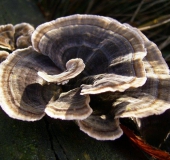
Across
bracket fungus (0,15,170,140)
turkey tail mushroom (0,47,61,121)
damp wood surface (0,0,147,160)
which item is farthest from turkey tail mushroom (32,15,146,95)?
damp wood surface (0,0,147,160)

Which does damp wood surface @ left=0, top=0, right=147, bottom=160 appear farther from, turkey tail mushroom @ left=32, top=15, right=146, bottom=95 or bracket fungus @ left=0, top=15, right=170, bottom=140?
turkey tail mushroom @ left=32, top=15, right=146, bottom=95

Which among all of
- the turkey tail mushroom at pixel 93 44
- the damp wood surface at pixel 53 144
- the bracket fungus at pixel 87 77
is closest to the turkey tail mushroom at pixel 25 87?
the bracket fungus at pixel 87 77

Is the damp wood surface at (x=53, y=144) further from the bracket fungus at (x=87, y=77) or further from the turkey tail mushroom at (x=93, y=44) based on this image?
the turkey tail mushroom at (x=93, y=44)

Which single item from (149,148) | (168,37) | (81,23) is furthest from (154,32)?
(149,148)

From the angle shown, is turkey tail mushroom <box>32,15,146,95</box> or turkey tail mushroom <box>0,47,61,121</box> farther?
turkey tail mushroom <box>32,15,146,95</box>

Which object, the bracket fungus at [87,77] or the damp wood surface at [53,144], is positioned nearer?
the bracket fungus at [87,77]

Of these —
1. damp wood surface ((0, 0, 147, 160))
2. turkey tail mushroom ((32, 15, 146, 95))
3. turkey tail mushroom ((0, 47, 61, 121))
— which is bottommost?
damp wood surface ((0, 0, 147, 160))
